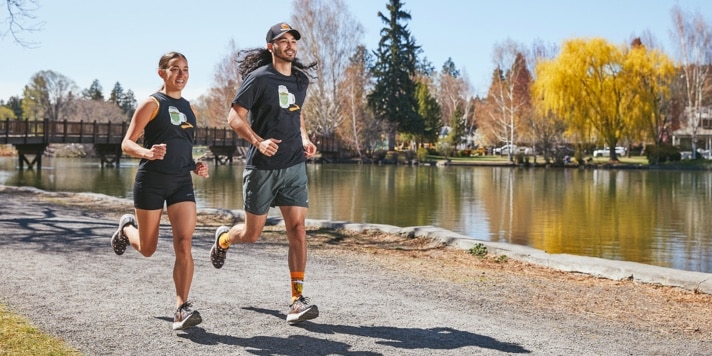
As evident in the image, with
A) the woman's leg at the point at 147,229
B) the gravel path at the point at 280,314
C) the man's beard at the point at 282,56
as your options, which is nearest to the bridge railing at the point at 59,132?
the gravel path at the point at 280,314

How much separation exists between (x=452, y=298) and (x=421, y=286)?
640mm

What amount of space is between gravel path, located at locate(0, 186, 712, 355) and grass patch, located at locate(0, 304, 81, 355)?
4.2 inches

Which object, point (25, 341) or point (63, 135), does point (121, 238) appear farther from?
point (63, 135)

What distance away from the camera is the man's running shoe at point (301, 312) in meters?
5.46

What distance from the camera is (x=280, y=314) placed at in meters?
5.88

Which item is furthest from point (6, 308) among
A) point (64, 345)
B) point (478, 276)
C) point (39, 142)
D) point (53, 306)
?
point (39, 142)

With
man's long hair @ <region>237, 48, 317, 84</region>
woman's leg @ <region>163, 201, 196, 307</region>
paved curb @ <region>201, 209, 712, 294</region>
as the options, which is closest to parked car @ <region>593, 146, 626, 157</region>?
paved curb @ <region>201, 209, 712, 294</region>

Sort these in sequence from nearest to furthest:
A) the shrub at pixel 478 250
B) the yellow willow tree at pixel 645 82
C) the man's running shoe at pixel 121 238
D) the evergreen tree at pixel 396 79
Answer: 1. the man's running shoe at pixel 121 238
2. the shrub at pixel 478 250
3. the yellow willow tree at pixel 645 82
4. the evergreen tree at pixel 396 79

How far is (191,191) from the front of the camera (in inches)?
213

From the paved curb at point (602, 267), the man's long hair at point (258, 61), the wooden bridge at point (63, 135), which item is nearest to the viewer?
the man's long hair at point (258, 61)

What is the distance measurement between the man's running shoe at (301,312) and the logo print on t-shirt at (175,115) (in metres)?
1.55

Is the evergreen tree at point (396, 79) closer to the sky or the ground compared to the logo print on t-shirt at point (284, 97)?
closer to the sky

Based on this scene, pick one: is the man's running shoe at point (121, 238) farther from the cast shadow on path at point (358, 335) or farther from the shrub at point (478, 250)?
the shrub at point (478, 250)

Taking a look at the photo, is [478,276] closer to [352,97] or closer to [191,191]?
[191,191]
